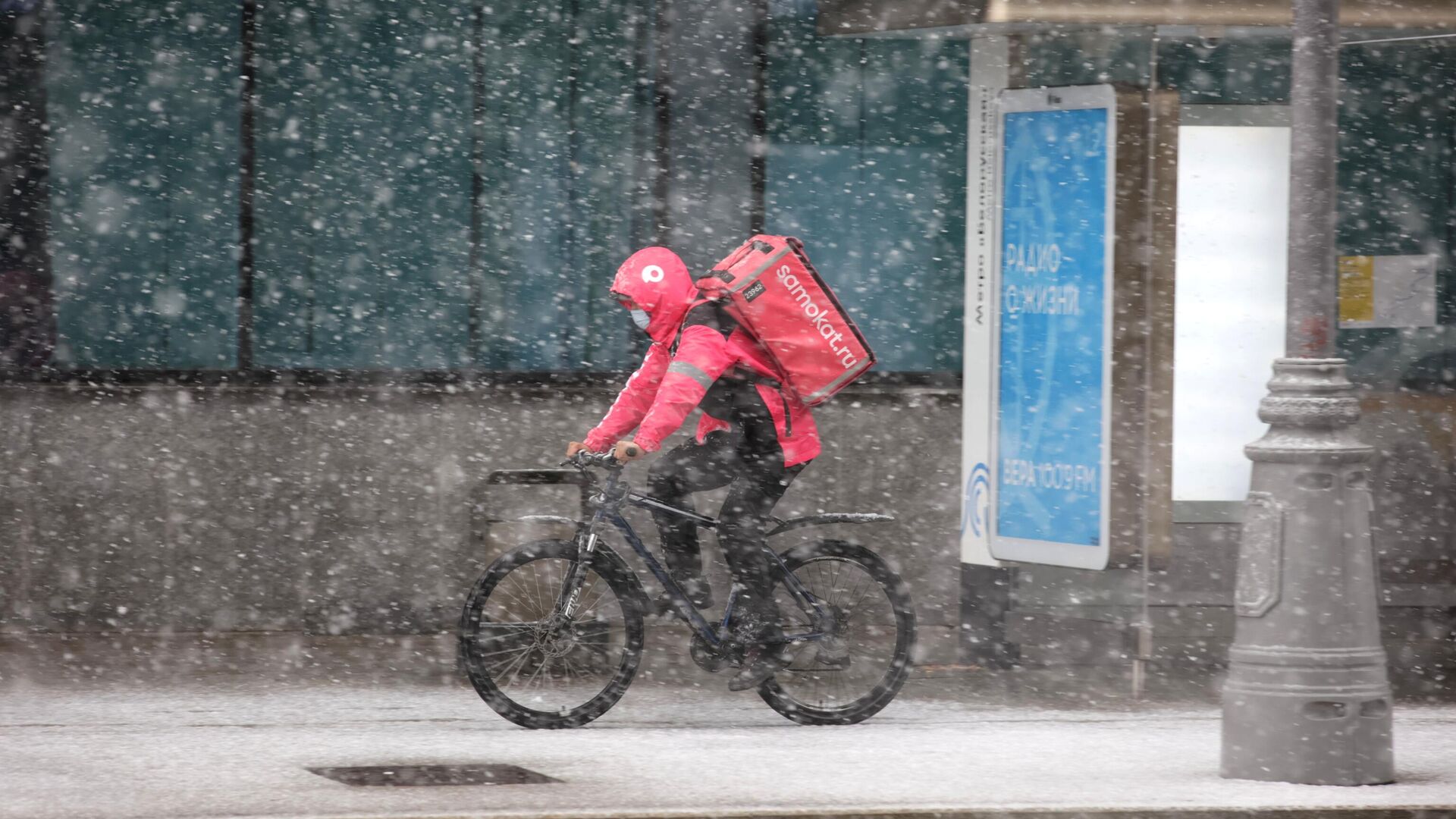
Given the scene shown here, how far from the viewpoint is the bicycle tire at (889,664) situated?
891 centimetres

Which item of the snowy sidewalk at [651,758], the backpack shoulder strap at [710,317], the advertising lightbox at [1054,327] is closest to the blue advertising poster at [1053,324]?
the advertising lightbox at [1054,327]

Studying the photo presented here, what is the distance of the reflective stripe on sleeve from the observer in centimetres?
844

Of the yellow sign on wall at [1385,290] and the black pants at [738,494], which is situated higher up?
the yellow sign on wall at [1385,290]

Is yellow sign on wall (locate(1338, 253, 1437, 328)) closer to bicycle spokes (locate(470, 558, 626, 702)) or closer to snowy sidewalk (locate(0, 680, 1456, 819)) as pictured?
snowy sidewalk (locate(0, 680, 1456, 819))

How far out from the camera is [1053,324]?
393 inches

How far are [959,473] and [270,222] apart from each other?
3.95m

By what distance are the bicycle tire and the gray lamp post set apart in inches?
62.4

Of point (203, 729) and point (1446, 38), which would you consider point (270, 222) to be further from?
point (1446, 38)

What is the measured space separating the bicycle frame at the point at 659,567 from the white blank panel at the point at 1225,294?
10.1 feet

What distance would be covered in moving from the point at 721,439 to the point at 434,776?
5.98 feet

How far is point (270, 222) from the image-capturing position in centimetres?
1190

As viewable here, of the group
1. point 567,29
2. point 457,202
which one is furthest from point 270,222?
point 567,29

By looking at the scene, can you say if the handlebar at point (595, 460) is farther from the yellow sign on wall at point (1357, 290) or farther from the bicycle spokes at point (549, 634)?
the yellow sign on wall at point (1357, 290)

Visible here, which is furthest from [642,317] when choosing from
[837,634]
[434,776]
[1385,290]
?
[1385,290]
